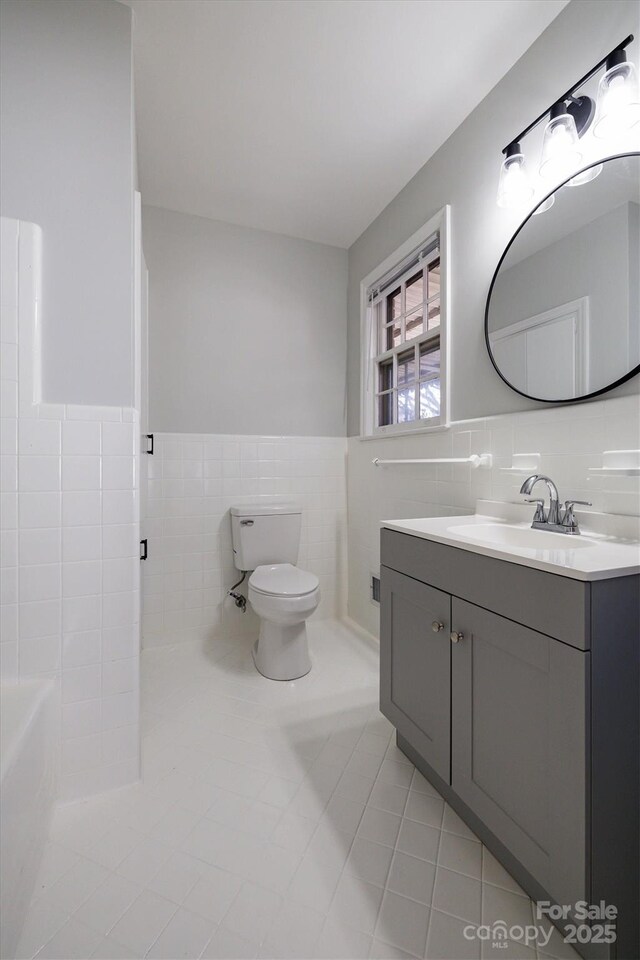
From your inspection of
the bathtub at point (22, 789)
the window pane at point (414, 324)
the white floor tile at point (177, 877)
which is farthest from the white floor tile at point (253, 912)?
the window pane at point (414, 324)

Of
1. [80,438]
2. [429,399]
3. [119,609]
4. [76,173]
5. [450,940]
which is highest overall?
[76,173]

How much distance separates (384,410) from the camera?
2.62 meters

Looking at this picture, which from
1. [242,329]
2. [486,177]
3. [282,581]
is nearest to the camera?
[486,177]

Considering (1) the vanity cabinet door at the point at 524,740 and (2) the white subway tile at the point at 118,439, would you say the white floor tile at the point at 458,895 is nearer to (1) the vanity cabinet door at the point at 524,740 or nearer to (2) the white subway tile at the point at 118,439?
(1) the vanity cabinet door at the point at 524,740

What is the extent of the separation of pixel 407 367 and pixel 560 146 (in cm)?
117

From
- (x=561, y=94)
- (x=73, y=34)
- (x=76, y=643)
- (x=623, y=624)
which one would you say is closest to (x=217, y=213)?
(x=73, y=34)

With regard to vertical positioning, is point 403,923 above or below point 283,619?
below

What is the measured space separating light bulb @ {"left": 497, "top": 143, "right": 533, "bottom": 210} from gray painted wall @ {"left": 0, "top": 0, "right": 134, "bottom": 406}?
49.8 inches

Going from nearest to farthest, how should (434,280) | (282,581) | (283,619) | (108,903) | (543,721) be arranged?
(543,721) < (108,903) < (283,619) < (282,581) < (434,280)

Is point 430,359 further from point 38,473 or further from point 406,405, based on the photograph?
point 38,473

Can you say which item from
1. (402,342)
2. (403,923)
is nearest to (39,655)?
(403,923)

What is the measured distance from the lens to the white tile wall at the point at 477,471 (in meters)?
1.20

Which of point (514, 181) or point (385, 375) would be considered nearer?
point (514, 181)

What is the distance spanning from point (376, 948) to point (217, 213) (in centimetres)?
302
